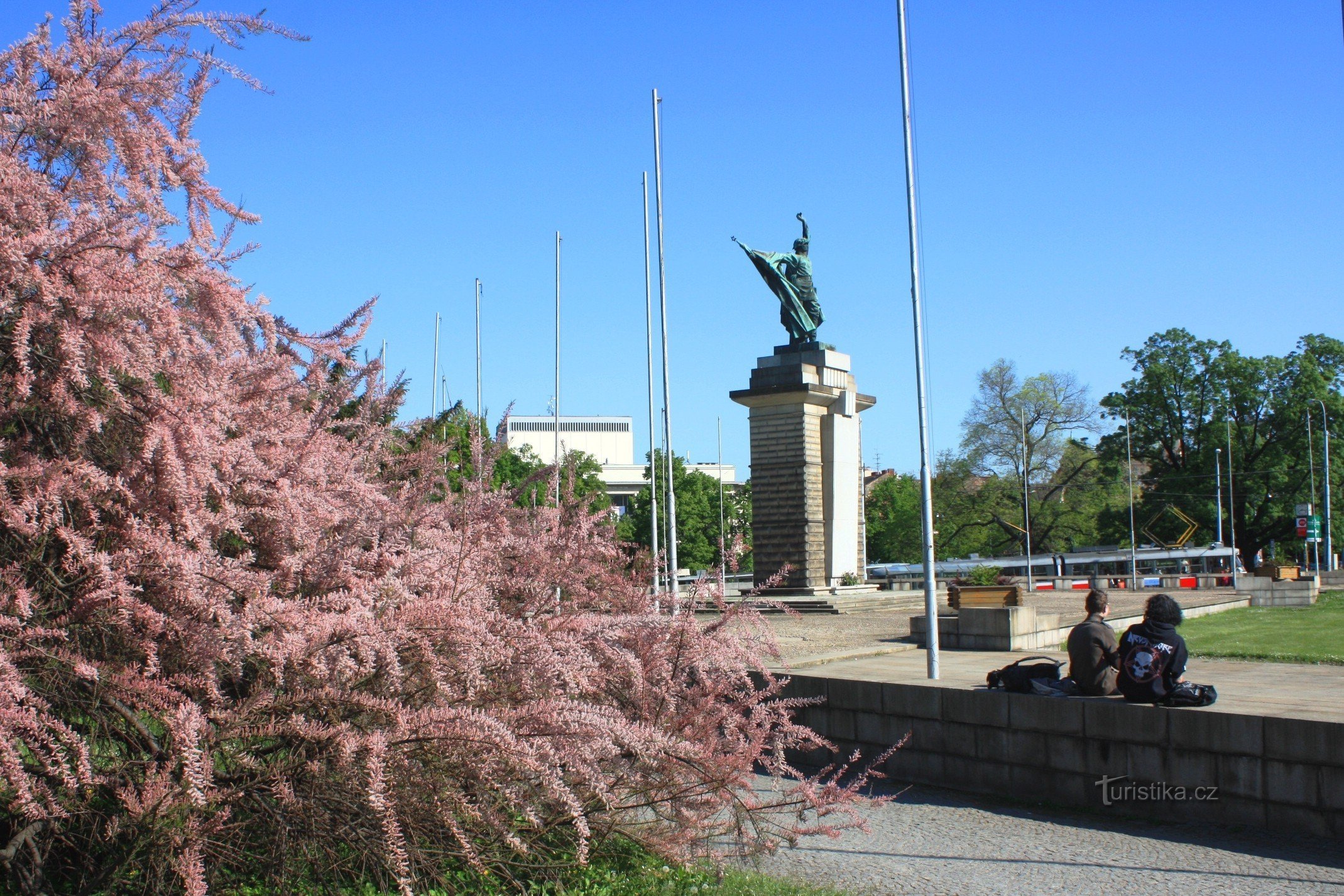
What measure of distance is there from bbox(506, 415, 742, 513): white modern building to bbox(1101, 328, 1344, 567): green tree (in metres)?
50.4

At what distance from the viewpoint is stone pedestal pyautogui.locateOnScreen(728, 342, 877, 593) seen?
27.9 metres

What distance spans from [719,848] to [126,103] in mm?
4746

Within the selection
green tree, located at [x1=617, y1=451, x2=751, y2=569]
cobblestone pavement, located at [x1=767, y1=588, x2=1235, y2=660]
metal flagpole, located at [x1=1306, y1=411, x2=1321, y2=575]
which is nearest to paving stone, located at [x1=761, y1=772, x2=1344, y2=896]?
cobblestone pavement, located at [x1=767, y1=588, x2=1235, y2=660]

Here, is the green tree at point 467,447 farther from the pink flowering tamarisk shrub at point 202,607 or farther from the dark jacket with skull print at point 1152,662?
the dark jacket with skull print at point 1152,662

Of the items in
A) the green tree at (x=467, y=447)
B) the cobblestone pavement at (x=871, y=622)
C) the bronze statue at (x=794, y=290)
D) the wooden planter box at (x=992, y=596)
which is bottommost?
the cobblestone pavement at (x=871, y=622)

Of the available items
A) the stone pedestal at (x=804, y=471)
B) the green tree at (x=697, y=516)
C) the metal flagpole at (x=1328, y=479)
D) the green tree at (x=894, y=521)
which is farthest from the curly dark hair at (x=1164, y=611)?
the green tree at (x=894, y=521)

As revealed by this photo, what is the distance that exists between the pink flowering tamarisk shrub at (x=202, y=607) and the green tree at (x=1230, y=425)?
5018cm

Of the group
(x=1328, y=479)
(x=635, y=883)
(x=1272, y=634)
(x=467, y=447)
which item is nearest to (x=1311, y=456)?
(x=1328, y=479)

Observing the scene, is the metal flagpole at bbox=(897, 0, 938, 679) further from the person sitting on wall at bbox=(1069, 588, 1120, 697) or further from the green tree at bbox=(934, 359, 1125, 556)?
the green tree at bbox=(934, 359, 1125, 556)

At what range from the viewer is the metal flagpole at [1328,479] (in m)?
46.2

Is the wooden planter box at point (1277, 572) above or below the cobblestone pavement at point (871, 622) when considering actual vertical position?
above

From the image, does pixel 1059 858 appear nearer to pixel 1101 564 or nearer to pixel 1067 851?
pixel 1067 851

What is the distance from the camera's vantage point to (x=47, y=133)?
177 inches

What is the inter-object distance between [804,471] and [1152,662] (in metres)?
20.1
